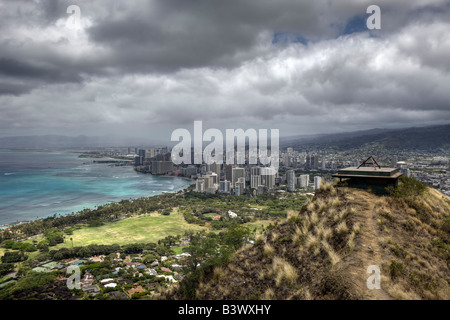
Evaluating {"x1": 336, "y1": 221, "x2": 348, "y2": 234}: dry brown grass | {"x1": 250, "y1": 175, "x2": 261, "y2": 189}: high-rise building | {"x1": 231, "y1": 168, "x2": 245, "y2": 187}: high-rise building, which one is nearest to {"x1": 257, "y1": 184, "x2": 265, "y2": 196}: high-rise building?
{"x1": 250, "y1": 175, "x2": 261, "y2": 189}: high-rise building

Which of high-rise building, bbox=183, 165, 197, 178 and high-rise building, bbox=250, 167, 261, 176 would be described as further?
high-rise building, bbox=183, 165, 197, 178

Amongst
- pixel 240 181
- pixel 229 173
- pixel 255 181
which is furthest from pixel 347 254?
pixel 229 173

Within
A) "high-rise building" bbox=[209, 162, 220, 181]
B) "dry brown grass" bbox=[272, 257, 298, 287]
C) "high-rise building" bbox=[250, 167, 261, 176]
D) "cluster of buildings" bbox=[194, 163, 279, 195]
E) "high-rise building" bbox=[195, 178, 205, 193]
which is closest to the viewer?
"dry brown grass" bbox=[272, 257, 298, 287]

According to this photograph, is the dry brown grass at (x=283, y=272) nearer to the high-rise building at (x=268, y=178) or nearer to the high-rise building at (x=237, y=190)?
the high-rise building at (x=237, y=190)

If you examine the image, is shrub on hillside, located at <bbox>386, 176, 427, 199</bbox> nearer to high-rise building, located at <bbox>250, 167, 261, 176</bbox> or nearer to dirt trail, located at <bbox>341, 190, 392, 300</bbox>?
dirt trail, located at <bbox>341, 190, 392, 300</bbox>
